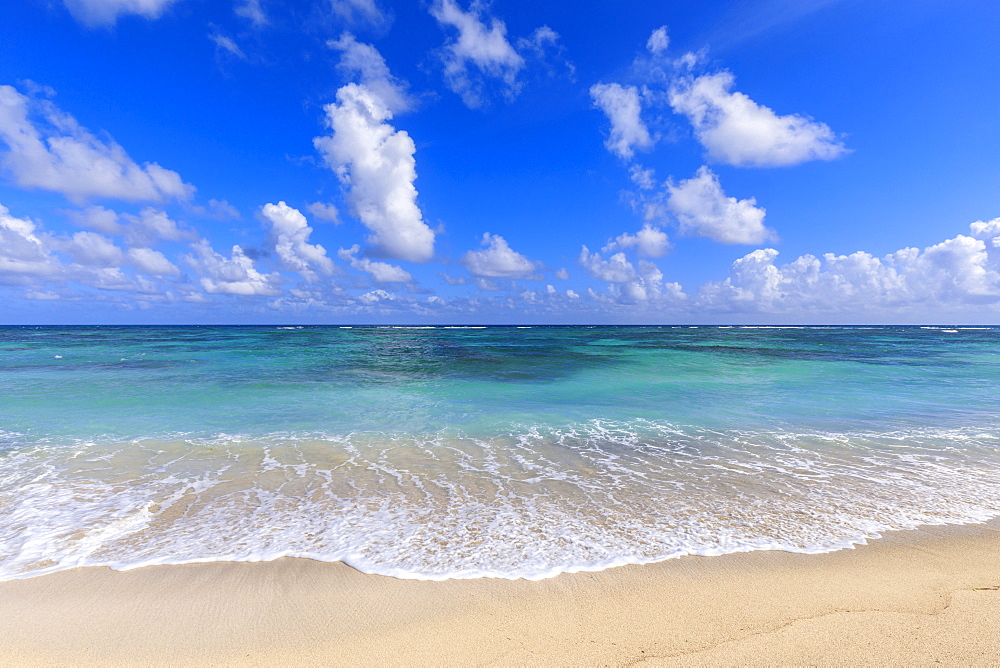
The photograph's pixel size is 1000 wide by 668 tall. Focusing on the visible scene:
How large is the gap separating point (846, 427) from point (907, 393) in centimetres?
726

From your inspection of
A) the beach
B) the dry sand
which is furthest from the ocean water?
the dry sand

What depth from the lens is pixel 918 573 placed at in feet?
12.8

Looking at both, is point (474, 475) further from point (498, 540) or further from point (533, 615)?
point (533, 615)

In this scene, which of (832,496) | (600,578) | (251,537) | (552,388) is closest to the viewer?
(600,578)

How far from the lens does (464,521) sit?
201 inches

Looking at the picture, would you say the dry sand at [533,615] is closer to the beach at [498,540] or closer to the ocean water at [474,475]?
the beach at [498,540]

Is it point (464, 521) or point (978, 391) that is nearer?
point (464, 521)

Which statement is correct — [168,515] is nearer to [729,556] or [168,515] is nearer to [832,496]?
[729,556]

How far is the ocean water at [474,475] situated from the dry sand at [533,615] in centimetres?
32

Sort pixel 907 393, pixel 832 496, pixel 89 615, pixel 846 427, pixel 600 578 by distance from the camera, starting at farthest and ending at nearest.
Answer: pixel 907 393
pixel 846 427
pixel 832 496
pixel 600 578
pixel 89 615

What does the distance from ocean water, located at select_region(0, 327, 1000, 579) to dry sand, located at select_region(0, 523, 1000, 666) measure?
1.04ft

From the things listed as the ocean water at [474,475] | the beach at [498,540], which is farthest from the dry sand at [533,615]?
the ocean water at [474,475]

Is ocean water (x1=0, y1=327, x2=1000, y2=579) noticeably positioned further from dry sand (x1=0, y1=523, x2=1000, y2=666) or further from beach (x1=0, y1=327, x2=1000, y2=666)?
dry sand (x1=0, y1=523, x2=1000, y2=666)

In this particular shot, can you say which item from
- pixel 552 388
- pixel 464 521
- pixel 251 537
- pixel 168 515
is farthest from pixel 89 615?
pixel 552 388
